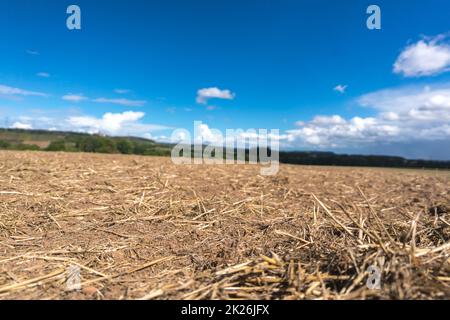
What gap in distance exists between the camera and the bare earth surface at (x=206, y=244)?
8.11ft

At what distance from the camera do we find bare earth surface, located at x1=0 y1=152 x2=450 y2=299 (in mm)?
2471

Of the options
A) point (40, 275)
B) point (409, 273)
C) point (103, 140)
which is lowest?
point (40, 275)

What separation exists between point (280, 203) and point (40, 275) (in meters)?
4.00

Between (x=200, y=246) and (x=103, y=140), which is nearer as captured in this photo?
(x=200, y=246)

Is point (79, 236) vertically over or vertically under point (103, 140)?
under

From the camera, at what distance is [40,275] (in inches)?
116

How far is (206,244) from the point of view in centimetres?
374
